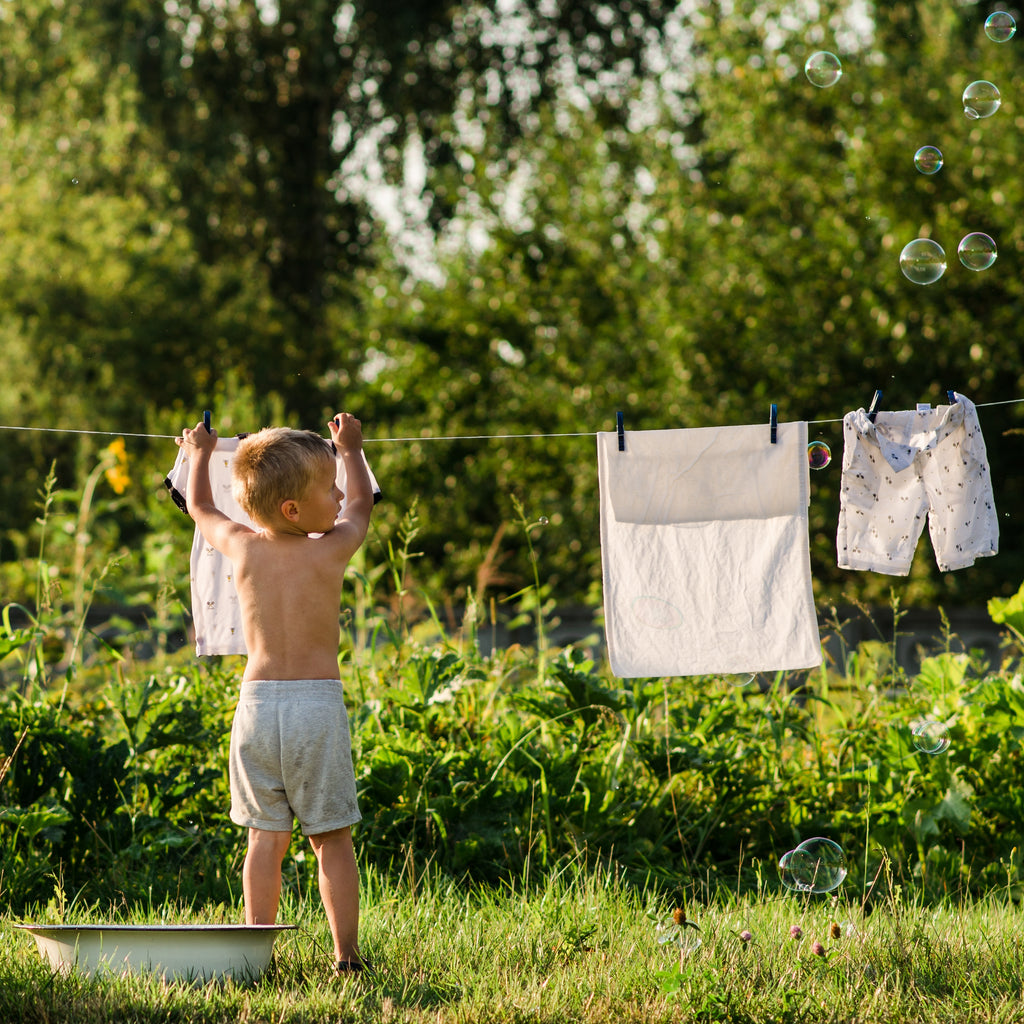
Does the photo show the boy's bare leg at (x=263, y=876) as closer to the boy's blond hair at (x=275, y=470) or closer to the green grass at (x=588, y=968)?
the green grass at (x=588, y=968)

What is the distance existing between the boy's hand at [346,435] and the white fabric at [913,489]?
1.49 metres

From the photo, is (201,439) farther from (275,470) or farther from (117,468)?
(117,468)

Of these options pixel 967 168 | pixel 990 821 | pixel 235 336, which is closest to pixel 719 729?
pixel 990 821

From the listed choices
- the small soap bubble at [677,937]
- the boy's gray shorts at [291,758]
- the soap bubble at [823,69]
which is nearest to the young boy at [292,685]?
the boy's gray shorts at [291,758]

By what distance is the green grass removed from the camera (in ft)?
8.59

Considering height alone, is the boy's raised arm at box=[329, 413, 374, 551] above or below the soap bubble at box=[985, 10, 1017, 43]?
below

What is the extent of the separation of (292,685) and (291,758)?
0.18 m

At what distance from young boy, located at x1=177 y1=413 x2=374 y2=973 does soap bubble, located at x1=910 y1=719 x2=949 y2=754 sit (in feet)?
6.05

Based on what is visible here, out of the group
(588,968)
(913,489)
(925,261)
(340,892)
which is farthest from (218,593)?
(925,261)

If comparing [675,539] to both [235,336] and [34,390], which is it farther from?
[235,336]

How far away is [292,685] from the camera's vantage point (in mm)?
2941

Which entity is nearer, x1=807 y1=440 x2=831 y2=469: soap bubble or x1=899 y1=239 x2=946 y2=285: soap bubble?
x1=807 y1=440 x2=831 y2=469: soap bubble

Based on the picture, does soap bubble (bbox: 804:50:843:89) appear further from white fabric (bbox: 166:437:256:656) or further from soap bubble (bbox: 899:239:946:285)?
white fabric (bbox: 166:437:256:656)

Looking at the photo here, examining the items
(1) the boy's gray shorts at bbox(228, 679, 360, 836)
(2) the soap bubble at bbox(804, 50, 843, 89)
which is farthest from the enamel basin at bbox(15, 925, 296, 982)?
(2) the soap bubble at bbox(804, 50, 843, 89)
